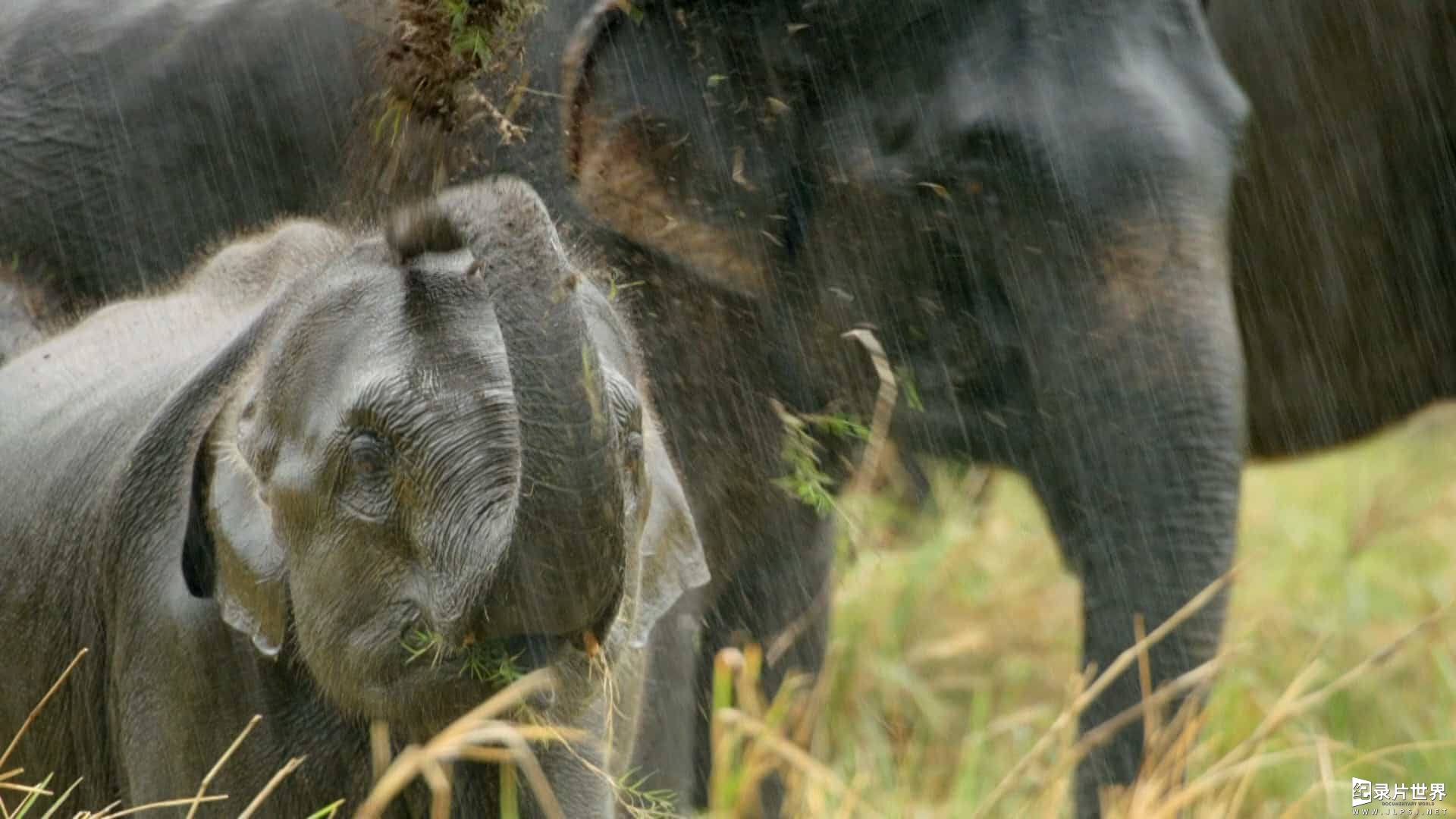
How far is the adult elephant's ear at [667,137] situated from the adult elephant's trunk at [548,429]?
1.45 m

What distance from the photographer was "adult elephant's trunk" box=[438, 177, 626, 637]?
188 cm

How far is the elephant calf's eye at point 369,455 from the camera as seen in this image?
2.03 meters

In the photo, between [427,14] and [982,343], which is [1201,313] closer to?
[982,343]

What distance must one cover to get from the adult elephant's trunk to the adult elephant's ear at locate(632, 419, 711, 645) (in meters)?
0.32

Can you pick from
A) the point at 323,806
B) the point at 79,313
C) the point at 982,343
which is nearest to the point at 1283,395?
the point at 982,343

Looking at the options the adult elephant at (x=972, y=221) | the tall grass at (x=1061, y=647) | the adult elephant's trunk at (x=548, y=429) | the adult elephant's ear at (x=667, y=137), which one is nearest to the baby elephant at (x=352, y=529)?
the adult elephant's trunk at (x=548, y=429)

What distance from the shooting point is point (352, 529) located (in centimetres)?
206

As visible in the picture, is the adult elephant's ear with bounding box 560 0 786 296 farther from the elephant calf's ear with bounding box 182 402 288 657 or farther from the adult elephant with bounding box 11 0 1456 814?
the elephant calf's ear with bounding box 182 402 288 657

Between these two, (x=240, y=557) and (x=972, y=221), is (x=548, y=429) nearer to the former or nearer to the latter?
(x=240, y=557)

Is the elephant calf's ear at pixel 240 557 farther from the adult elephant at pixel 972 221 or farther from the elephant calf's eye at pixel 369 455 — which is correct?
the adult elephant at pixel 972 221

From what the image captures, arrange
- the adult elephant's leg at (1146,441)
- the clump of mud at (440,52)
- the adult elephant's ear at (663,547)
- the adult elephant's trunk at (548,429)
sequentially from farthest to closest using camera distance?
the adult elephant's leg at (1146,441) < the adult elephant's ear at (663,547) < the clump of mud at (440,52) < the adult elephant's trunk at (548,429)

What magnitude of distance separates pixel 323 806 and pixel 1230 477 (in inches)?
49.4

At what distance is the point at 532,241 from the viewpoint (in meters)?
1.93

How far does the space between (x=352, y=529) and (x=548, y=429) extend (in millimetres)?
275
